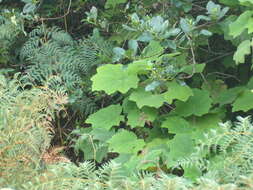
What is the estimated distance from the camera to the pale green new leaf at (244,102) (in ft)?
9.01

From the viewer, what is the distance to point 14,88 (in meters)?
2.24

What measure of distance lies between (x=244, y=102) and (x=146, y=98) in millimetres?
568

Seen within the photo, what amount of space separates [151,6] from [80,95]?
808 mm

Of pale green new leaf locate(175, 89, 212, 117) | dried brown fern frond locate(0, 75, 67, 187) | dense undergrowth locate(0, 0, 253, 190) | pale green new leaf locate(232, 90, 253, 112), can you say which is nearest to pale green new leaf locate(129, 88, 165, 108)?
dense undergrowth locate(0, 0, 253, 190)

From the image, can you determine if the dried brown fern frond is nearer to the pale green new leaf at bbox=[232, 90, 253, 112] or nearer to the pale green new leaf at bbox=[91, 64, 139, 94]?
the pale green new leaf at bbox=[91, 64, 139, 94]

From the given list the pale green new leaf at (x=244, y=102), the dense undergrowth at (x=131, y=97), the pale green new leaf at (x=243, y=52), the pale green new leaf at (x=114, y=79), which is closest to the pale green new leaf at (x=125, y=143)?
the dense undergrowth at (x=131, y=97)

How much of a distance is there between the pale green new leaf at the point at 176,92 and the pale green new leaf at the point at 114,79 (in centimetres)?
20

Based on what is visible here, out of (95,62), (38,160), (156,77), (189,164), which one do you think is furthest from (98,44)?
(38,160)

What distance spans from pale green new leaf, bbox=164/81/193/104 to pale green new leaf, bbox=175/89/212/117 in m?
0.10

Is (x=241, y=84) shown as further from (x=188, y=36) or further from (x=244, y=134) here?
(x=244, y=134)

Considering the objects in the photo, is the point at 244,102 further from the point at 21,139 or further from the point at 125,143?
the point at 21,139

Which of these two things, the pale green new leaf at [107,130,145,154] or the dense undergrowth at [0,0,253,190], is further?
the pale green new leaf at [107,130,145,154]

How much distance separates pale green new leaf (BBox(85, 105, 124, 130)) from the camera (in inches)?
118

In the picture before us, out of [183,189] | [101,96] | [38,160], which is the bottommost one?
[101,96]
